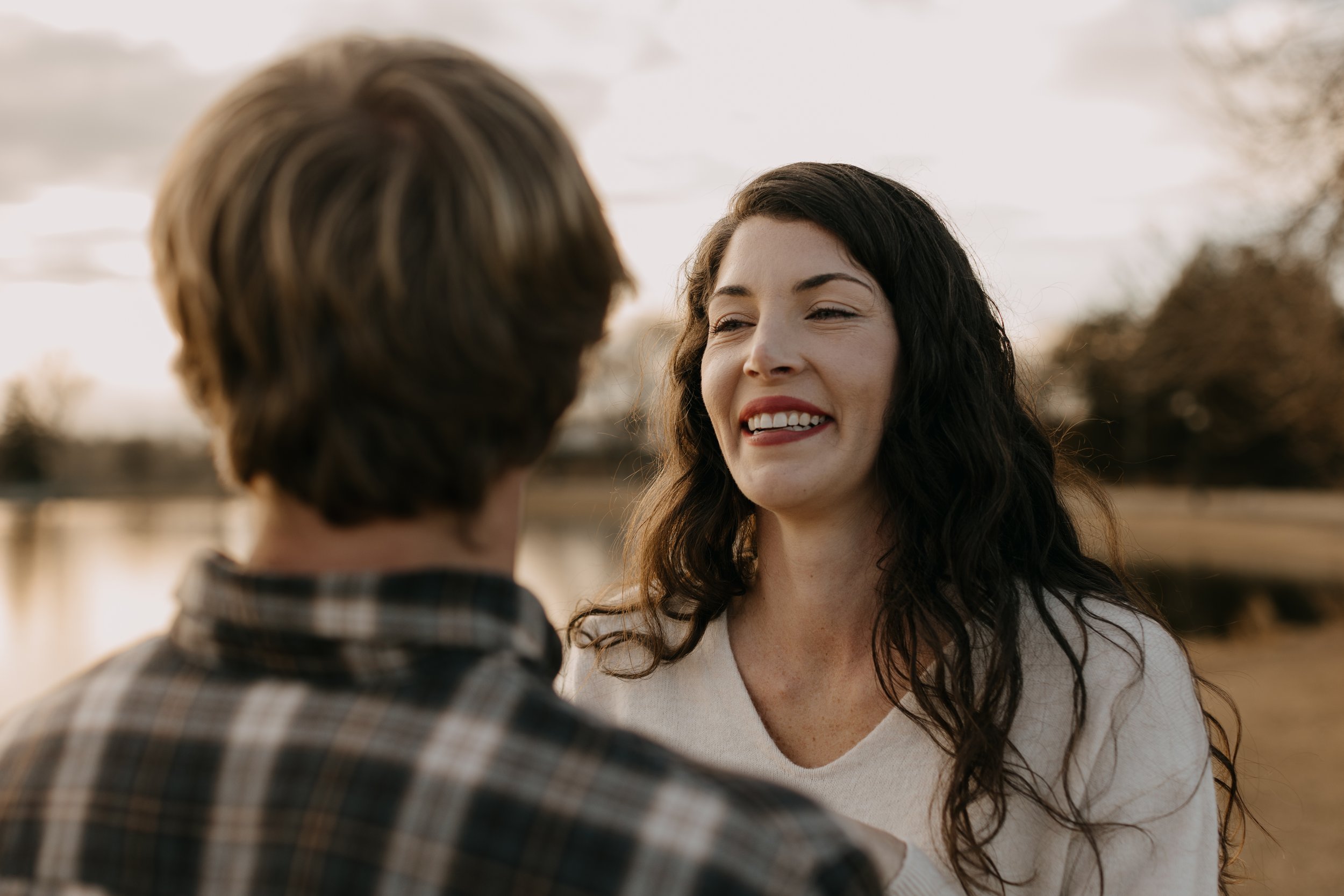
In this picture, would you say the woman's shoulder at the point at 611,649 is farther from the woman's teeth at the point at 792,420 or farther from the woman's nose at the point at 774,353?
the woman's nose at the point at 774,353

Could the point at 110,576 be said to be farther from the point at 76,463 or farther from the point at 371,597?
the point at 76,463

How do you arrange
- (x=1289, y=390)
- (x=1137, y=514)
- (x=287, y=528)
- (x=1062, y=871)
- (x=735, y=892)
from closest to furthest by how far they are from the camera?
(x=735, y=892) < (x=287, y=528) < (x=1062, y=871) < (x=1289, y=390) < (x=1137, y=514)

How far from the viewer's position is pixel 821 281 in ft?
7.81

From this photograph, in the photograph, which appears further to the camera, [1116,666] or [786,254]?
[786,254]

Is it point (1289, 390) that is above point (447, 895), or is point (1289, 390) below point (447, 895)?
below

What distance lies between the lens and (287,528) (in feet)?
3.50

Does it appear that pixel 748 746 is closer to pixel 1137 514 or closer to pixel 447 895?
pixel 447 895

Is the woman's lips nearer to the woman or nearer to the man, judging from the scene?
the woman

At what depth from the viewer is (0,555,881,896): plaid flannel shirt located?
94 cm

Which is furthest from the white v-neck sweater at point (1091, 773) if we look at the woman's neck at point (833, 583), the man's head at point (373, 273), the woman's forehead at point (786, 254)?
the man's head at point (373, 273)

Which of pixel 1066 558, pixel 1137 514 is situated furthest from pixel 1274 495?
pixel 1066 558

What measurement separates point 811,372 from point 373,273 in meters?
1.51

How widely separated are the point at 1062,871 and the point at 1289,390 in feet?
44.4

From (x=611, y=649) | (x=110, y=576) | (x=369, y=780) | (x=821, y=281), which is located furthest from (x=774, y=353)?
(x=110, y=576)
